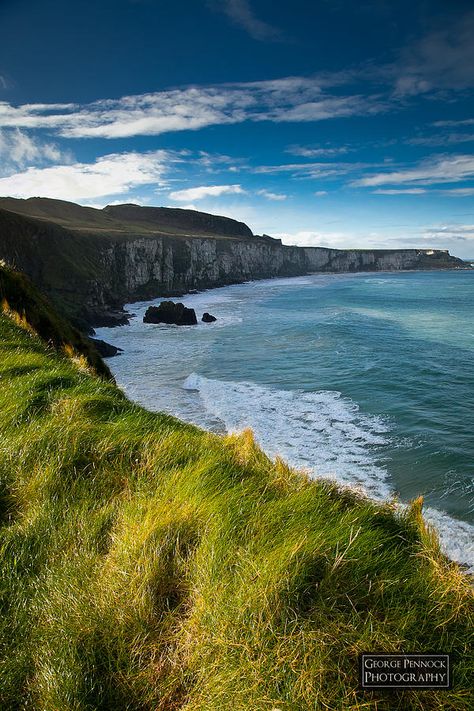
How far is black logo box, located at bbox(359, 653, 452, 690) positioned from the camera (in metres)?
1.71

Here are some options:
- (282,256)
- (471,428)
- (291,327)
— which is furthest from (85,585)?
(282,256)

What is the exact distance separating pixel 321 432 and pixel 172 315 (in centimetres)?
4156

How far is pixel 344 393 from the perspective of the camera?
22.3m

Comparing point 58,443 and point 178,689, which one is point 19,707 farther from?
point 58,443

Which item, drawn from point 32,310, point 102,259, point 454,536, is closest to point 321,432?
point 454,536

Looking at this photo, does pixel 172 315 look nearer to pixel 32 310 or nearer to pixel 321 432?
pixel 321 432

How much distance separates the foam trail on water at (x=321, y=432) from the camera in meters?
10.9

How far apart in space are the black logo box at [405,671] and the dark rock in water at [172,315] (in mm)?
52385

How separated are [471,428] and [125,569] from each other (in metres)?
18.3

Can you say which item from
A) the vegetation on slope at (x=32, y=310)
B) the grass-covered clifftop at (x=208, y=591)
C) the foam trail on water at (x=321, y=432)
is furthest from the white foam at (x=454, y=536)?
the vegetation on slope at (x=32, y=310)

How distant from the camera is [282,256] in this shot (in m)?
191

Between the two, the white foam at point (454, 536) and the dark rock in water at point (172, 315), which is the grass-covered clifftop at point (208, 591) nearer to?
the white foam at point (454, 536)

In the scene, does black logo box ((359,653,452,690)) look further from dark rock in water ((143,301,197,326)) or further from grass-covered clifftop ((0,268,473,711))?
dark rock in water ((143,301,197,326))

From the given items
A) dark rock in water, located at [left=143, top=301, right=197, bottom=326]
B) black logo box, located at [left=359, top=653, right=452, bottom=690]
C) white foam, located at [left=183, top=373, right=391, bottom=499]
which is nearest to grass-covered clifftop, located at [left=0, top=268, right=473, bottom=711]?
black logo box, located at [left=359, top=653, right=452, bottom=690]
